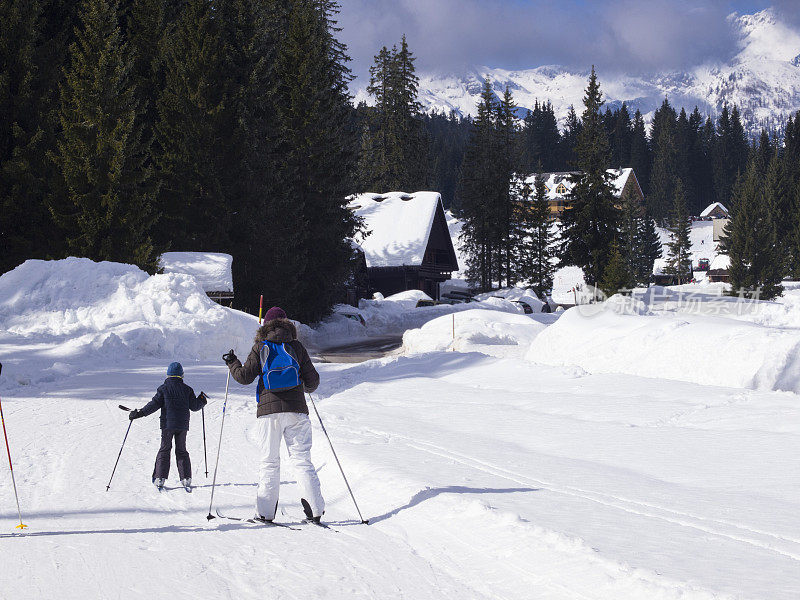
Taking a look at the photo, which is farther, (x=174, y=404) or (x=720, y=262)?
(x=720, y=262)

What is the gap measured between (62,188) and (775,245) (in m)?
60.4

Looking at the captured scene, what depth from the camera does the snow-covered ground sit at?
4977mm

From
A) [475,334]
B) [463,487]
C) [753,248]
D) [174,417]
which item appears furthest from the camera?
[753,248]

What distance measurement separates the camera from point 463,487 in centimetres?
723

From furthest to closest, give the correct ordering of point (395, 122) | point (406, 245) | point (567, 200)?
1. point (395, 122)
2. point (406, 245)
3. point (567, 200)

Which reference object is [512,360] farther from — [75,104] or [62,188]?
[75,104]

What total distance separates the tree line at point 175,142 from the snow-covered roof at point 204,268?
0.54m

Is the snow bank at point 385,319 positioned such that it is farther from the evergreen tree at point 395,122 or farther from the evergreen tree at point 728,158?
the evergreen tree at point 728,158

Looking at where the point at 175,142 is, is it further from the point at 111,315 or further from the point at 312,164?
the point at 111,315

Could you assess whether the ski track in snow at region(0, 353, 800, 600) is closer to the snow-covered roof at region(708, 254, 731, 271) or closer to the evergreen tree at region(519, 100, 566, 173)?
the snow-covered roof at region(708, 254, 731, 271)

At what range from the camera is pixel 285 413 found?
6.30m

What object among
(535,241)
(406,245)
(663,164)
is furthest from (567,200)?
(663,164)

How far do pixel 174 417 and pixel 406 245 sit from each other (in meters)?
53.2

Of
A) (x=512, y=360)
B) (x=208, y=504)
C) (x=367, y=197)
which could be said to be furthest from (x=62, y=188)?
(x=367, y=197)
